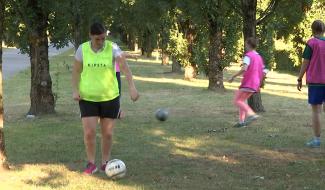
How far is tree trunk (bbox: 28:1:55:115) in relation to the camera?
12.7m

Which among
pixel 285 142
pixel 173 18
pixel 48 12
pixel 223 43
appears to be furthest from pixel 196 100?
pixel 173 18

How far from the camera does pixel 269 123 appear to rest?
1155 centimetres

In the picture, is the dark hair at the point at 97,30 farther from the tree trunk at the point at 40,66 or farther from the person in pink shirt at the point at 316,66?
the tree trunk at the point at 40,66

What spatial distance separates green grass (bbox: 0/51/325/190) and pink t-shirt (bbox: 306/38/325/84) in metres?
1.08

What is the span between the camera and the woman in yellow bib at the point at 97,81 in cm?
659

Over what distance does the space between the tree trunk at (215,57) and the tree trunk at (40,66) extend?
8.01 meters

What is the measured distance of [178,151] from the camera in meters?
8.50

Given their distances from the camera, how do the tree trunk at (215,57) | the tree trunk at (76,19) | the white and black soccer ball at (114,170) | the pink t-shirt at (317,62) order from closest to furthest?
the white and black soccer ball at (114,170) < the pink t-shirt at (317,62) < the tree trunk at (76,19) < the tree trunk at (215,57)

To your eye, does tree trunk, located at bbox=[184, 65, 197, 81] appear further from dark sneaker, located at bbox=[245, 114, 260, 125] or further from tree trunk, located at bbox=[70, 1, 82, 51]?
dark sneaker, located at bbox=[245, 114, 260, 125]

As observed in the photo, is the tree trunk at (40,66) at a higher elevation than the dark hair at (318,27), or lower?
lower

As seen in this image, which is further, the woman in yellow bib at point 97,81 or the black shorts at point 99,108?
the black shorts at point 99,108

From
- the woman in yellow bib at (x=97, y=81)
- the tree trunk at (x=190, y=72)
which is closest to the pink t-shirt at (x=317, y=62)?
the woman in yellow bib at (x=97, y=81)

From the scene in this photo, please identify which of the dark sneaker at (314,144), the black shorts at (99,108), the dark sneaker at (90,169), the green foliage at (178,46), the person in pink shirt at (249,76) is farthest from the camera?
the green foliage at (178,46)

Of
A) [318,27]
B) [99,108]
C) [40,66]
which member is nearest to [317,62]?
[318,27]
